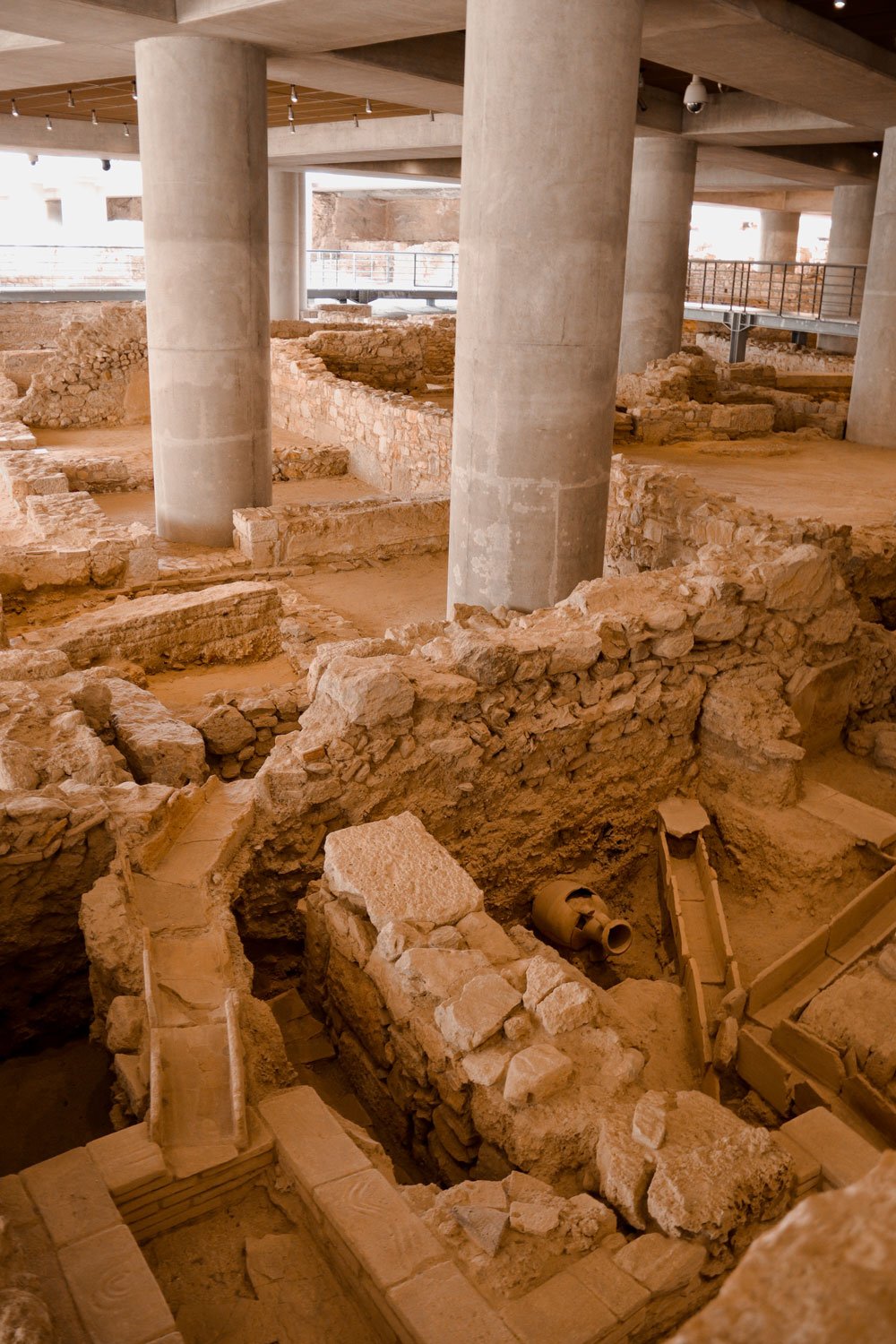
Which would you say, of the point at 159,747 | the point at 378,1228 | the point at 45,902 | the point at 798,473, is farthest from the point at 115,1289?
the point at 798,473

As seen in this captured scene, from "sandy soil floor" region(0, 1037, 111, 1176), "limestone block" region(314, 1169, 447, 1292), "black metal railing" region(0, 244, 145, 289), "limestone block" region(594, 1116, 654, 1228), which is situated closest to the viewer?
"limestone block" region(314, 1169, 447, 1292)

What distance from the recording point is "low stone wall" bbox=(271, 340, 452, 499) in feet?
37.8

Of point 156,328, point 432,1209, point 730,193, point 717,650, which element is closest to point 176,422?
point 156,328

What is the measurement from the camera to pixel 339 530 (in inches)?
389

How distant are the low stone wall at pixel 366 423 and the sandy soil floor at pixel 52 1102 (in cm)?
736

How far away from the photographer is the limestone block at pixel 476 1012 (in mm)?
3127

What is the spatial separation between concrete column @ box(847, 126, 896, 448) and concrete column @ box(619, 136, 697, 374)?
321cm

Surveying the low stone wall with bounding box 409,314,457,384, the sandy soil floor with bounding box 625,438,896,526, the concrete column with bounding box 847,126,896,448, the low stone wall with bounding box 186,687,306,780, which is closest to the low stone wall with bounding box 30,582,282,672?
the low stone wall with bounding box 186,687,306,780

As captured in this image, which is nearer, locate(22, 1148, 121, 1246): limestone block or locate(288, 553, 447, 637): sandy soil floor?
locate(22, 1148, 121, 1246): limestone block

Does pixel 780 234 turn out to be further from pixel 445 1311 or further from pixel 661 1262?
pixel 445 1311

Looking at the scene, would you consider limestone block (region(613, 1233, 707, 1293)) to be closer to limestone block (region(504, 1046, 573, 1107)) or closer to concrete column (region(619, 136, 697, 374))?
limestone block (region(504, 1046, 573, 1107))

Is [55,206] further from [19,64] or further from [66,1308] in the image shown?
[66,1308]

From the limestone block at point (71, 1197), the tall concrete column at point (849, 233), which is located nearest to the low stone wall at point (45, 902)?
the limestone block at point (71, 1197)

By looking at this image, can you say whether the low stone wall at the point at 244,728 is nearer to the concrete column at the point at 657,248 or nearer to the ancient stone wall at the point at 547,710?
the ancient stone wall at the point at 547,710
